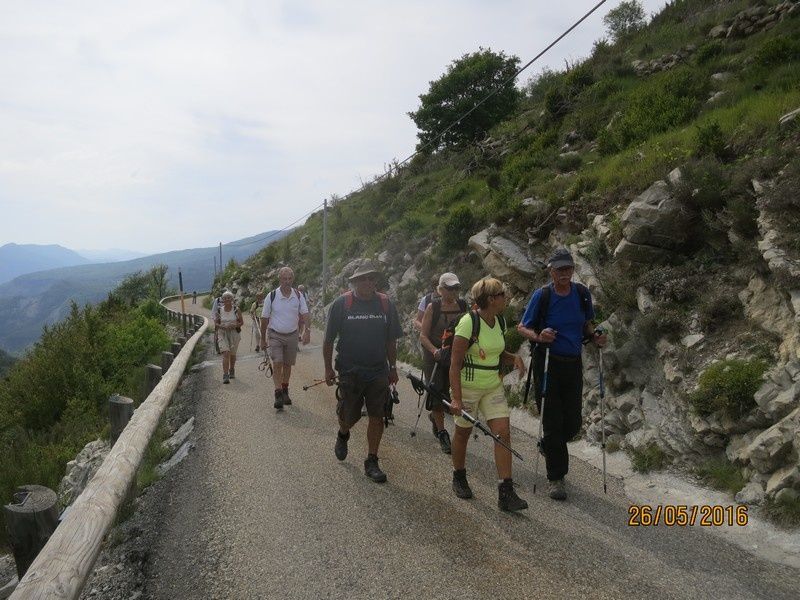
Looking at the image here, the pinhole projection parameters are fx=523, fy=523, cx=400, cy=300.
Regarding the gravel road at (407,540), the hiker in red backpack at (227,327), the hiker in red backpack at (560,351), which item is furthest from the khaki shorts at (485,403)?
the hiker in red backpack at (227,327)

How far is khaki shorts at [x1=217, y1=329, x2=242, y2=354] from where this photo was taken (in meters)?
10.6

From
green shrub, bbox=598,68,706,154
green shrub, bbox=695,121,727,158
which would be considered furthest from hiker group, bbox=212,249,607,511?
green shrub, bbox=598,68,706,154

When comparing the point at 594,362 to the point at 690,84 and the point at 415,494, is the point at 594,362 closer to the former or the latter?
A: the point at 415,494

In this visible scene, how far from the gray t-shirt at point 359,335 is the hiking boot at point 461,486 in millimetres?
1256

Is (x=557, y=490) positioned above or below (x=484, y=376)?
below

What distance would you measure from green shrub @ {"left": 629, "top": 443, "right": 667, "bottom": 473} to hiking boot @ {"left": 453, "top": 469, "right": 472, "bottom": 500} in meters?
1.94

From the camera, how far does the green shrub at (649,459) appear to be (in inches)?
A: 211

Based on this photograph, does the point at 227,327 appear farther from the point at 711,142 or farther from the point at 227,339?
the point at 711,142

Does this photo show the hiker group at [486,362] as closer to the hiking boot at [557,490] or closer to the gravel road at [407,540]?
the hiking boot at [557,490]

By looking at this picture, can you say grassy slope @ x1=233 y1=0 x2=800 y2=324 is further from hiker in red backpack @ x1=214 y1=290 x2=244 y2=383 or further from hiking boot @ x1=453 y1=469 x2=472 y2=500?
hiker in red backpack @ x1=214 y1=290 x2=244 y2=383

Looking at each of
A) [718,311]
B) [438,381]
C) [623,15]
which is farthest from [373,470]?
[623,15]

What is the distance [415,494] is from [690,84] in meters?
12.8

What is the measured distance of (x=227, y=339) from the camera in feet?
34.9
